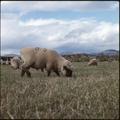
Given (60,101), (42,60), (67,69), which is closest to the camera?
(60,101)

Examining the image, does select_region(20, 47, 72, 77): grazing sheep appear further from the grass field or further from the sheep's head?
the grass field

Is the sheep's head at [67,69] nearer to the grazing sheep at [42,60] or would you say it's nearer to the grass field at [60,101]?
the grazing sheep at [42,60]

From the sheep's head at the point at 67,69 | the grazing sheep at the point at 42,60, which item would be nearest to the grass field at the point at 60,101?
the sheep's head at the point at 67,69

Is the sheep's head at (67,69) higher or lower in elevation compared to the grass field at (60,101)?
higher

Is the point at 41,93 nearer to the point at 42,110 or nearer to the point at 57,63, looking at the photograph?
the point at 42,110

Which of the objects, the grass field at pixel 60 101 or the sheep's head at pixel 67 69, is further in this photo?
the sheep's head at pixel 67 69

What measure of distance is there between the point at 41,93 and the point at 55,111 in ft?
6.40

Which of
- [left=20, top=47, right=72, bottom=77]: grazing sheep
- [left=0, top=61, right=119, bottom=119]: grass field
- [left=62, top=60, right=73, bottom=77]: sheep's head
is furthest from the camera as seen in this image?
[left=20, top=47, right=72, bottom=77]: grazing sheep

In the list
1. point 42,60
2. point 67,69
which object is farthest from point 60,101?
point 42,60

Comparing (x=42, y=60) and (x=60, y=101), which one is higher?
(x=42, y=60)

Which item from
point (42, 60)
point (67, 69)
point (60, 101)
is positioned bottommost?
point (60, 101)

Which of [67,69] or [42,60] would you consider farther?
[42,60]

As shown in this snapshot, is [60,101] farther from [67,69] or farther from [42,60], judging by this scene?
[42,60]

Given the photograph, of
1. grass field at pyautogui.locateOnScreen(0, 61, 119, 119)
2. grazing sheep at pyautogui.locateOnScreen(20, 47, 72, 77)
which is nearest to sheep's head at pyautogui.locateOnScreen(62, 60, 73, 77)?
grazing sheep at pyautogui.locateOnScreen(20, 47, 72, 77)
